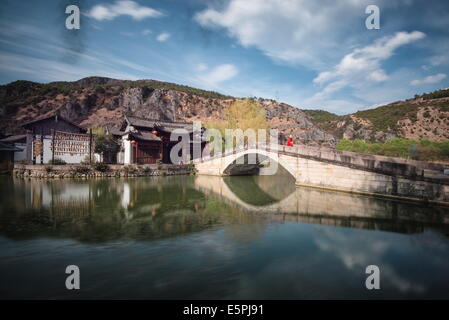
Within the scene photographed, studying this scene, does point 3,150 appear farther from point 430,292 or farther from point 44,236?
point 430,292

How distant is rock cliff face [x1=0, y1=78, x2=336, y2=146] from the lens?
235 feet

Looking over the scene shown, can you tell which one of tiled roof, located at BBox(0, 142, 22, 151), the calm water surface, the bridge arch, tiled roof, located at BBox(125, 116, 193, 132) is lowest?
the calm water surface

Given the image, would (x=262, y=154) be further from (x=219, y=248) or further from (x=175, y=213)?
(x=219, y=248)

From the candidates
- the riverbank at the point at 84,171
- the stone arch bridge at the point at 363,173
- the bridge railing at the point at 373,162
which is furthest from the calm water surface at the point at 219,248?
the riverbank at the point at 84,171

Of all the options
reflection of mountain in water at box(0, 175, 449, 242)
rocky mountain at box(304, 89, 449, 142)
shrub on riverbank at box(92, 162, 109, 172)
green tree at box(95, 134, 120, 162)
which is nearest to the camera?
reflection of mountain in water at box(0, 175, 449, 242)

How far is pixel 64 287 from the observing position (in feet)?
19.4

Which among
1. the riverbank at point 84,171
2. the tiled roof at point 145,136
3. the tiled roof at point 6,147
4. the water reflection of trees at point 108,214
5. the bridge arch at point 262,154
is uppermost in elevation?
the tiled roof at point 145,136

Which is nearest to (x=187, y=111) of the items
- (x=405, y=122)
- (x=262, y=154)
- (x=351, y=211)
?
(x=405, y=122)

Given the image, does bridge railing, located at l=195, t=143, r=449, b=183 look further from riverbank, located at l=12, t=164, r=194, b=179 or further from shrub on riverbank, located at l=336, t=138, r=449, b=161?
riverbank, located at l=12, t=164, r=194, b=179

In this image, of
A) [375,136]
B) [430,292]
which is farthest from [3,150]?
[375,136]

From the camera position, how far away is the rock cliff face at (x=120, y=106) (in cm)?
7175

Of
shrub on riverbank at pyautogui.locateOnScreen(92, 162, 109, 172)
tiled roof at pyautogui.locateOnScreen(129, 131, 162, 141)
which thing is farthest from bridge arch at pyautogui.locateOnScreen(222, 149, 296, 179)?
shrub on riverbank at pyautogui.locateOnScreen(92, 162, 109, 172)

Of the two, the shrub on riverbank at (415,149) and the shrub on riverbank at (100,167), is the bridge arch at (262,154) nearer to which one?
the shrub on riverbank at (100,167)

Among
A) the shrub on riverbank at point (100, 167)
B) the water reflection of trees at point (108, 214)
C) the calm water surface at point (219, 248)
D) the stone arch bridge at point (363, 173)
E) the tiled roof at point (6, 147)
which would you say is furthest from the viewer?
the tiled roof at point (6, 147)
